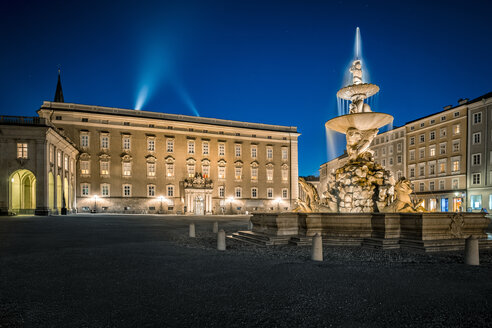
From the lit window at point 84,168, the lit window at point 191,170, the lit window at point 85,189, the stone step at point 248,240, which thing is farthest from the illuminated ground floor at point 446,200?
the lit window at point 84,168

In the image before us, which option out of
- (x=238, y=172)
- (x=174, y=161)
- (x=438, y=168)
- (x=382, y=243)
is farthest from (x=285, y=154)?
(x=382, y=243)

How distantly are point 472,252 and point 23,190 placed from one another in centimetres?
4706

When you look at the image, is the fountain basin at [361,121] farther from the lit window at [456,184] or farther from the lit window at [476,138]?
the lit window at [456,184]

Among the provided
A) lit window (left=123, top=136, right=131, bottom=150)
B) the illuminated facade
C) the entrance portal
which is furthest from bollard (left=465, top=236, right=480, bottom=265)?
lit window (left=123, top=136, right=131, bottom=150)

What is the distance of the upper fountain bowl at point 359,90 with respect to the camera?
1448 cm

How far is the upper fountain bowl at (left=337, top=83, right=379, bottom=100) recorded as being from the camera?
1448 cm

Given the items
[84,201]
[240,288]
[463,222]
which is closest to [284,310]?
[240,288]

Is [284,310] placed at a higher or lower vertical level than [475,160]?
lower

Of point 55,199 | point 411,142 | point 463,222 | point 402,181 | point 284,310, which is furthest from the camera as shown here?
point 411,142

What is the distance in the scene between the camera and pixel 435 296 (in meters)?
5.22

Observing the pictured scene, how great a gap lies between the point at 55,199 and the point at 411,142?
53.2 meters

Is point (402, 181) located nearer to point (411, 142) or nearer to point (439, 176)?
point (439, 176)

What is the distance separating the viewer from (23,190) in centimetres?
4138

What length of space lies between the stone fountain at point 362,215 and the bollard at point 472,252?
5.64 feet
